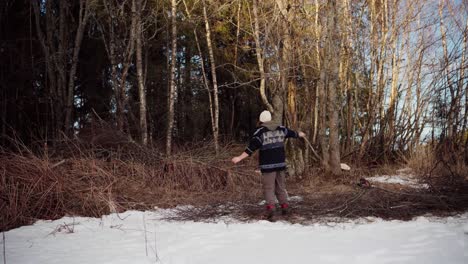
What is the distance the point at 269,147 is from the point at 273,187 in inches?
26.0

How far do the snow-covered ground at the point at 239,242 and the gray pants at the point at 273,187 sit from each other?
1.63 ft

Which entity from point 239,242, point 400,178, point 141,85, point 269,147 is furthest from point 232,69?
point 239,242

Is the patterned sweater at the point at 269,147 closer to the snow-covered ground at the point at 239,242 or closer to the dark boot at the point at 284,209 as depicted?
the dark boot at the point at 284,209

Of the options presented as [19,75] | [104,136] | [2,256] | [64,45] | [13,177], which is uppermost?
[64,45]

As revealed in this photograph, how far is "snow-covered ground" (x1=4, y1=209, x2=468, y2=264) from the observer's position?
151 inches

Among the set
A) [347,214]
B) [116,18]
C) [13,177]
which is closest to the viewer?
[347,214]

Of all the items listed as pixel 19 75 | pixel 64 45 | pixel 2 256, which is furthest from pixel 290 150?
pixel 19 75

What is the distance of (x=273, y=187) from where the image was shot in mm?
5895

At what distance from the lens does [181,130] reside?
16.0 m

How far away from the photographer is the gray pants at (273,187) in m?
5.84

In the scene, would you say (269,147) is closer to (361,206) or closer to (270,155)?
(270,155)

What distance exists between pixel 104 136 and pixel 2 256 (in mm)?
5167

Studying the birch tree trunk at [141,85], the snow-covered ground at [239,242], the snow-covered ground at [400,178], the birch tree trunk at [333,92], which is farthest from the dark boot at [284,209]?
the birch tree trunk at [141,85]

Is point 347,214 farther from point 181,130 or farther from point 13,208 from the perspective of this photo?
point 181,130
